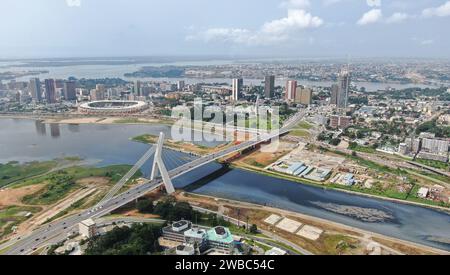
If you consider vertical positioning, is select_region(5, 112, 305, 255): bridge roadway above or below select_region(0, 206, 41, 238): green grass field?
above

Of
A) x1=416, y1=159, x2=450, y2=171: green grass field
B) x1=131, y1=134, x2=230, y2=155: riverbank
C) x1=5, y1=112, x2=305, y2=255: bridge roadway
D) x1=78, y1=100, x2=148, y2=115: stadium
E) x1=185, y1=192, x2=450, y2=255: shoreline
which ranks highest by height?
x1=78, y1=100, x2=148, y2=115: stadium

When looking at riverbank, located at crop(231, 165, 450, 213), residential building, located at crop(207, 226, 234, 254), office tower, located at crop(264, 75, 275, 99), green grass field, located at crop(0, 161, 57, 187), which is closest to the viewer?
residential building, located at crop(207, 226, 234, 254)

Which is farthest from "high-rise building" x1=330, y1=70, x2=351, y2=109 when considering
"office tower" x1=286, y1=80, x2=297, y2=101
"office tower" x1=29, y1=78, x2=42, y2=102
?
"office tower" x1=29, y1=78, x2=42, y2=102

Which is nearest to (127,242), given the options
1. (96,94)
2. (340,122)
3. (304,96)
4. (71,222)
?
(71,222)

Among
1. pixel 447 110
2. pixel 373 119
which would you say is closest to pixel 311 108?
pixel 373 119

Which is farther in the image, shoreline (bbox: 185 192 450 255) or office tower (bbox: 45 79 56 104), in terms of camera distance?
office tower (bbox: 45 79 56 104)

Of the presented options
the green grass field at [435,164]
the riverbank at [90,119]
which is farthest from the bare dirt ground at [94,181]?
the green grass field at [435,164]

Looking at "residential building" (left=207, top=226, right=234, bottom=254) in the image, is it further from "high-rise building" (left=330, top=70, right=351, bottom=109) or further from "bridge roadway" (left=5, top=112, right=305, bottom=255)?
"high-rise building" (left=330, top=70, right=351, bottom=109)
